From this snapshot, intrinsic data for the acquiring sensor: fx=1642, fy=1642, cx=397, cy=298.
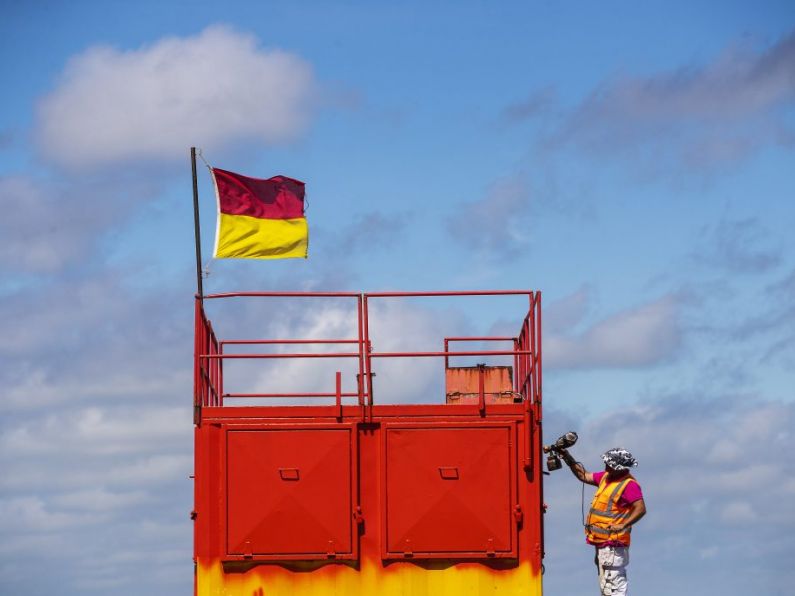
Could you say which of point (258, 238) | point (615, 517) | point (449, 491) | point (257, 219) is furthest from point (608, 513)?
point (257, 219)

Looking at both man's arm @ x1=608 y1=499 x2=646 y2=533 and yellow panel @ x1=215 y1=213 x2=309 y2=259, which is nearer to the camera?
man's arm @ x1=608 y1=499 x2=646 y2=533

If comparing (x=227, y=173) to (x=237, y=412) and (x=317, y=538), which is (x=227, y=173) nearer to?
(x=237, y=412)

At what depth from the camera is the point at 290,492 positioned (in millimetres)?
24312

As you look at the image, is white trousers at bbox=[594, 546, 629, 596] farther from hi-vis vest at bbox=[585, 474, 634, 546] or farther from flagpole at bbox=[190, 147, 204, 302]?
flagpole at bbox=[190, 147, 204, 302]

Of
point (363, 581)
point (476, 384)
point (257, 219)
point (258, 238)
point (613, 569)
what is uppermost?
point (257, 219)

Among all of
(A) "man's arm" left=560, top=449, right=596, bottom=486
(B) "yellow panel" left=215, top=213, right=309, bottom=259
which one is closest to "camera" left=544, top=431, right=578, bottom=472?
(A) "man's arm" left=560, top=449, right=596, bottom=486

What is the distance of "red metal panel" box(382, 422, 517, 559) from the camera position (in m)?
24.2

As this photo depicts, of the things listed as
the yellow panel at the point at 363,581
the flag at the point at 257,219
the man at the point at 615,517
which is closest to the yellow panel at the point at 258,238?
the flag at the point at 257,219

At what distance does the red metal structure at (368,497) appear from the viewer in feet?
79.2

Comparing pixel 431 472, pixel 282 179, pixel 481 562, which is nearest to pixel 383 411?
pixel 431 472

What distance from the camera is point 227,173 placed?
27312mm

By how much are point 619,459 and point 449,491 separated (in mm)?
2566

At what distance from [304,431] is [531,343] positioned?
12.4 feet

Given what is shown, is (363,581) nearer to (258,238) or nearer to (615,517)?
(615,517)
